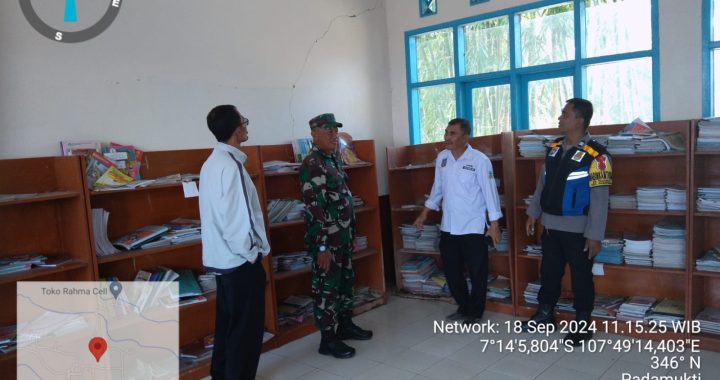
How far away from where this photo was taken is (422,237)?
4.73 m

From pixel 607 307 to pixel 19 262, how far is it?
393 centimetres

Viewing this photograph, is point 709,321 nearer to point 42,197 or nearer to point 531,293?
point 531,293

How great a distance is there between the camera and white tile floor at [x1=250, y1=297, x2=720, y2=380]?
→ 3.11m

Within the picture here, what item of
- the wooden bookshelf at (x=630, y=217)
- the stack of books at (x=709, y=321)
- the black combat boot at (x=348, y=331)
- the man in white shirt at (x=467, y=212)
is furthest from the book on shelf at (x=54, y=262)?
the stack of books at (x=709, y=321)

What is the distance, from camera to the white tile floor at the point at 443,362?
10.2ft


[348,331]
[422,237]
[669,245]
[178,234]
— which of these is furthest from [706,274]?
[178,234]

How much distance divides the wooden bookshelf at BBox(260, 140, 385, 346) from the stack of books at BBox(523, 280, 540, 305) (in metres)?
1.30

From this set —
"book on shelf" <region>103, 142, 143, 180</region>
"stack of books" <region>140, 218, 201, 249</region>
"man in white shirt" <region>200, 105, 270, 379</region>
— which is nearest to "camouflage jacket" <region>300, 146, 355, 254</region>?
"man in white shirt" <region>200, 105, 270, 379</region>

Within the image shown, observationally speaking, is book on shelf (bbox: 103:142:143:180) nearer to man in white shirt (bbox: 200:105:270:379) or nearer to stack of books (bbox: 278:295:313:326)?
man in white shirt (bbox: 200:105:270:379)

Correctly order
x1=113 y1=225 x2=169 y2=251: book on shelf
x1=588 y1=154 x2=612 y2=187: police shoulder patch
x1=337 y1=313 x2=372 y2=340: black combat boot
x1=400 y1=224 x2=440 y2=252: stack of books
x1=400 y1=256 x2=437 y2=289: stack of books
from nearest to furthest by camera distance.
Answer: x1=113 y1=225 x2=169 y2=251: book on shelf, x1=588 y1=154 x2=612 y2=187: police shoulder patch, x1=337 y1=313 x2=372 y2=340: black combat boot, x1=400 y1=224 x2=440 y2=252: stack of books, x1=400 y1=256 x2=437 y2=289: stack of books

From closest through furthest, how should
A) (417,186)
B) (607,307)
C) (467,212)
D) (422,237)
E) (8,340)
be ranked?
(8,340) < (607,307) < (467,212) < (422,237) < (417,186)

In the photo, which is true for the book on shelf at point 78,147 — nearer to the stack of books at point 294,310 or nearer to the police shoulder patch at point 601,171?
the stack of books at point 294,310

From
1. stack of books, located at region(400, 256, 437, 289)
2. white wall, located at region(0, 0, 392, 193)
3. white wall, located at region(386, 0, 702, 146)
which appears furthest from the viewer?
stack of books, located at region(400, 256, 437, 289)

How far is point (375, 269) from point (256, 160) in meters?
1.71
